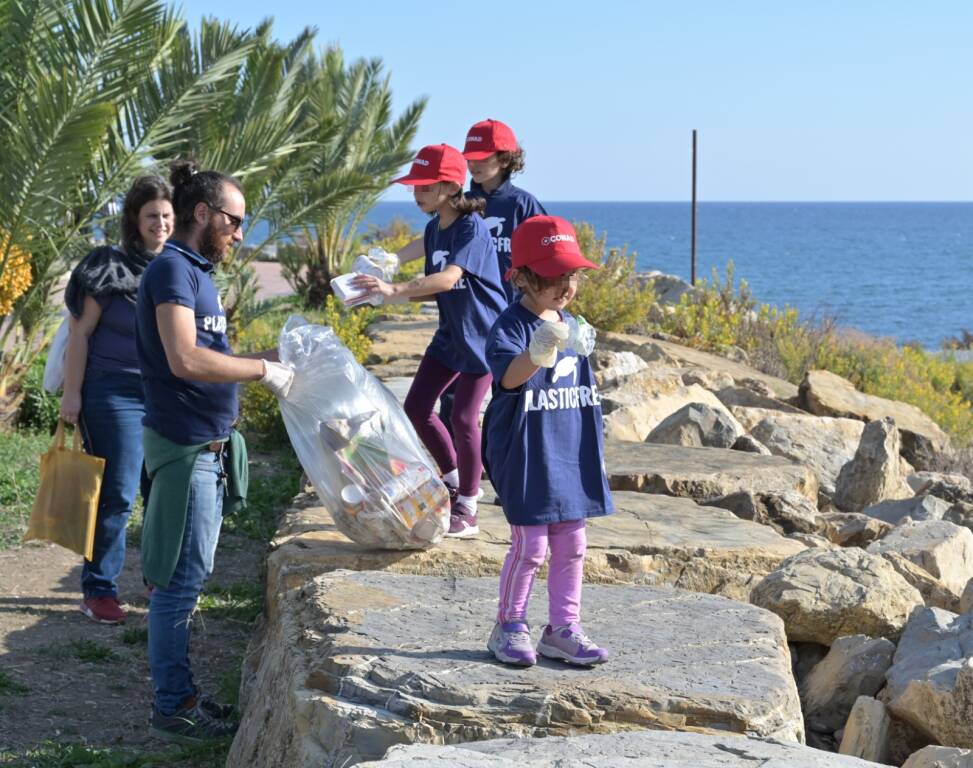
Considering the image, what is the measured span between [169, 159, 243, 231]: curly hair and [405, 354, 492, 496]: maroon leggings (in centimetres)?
124

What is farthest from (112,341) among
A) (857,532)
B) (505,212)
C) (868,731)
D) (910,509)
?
(910,509)

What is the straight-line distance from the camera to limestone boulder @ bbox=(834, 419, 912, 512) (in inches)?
296

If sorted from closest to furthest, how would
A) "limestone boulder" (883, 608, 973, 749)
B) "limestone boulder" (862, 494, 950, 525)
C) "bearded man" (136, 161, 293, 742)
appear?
"bearded man" (136, 161, 293, 742)
"limestone boulder" (883, 608, 973, 749)
"limestone boulder" (862, 494, 950, 525)

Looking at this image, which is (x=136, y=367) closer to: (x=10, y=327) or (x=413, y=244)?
(x=413, y=244)

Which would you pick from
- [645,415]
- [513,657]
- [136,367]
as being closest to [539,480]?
[513,657]

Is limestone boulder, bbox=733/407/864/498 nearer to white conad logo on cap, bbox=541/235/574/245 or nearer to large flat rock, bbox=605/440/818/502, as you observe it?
large flat rock, bbox=605/440/818/502

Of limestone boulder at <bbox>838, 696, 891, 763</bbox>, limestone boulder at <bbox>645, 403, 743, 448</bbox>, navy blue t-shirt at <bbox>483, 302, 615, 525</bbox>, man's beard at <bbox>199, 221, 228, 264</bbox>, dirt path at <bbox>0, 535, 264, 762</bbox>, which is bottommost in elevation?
dirt path at <bbox>0, 535, 264, 762</bbox>

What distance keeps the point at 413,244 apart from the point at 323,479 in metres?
1.25

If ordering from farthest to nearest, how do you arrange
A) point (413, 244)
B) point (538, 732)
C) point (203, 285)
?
point (413, 244), point (203, 285), point (538, 732)

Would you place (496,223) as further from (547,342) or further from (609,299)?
(609,299)

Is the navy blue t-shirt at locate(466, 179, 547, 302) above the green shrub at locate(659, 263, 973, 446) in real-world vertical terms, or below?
above

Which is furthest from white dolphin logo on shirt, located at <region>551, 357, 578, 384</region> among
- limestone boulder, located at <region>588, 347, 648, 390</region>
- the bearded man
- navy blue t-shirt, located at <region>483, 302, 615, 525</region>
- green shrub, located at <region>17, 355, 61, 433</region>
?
green shrub, located at <region>17, 355, 61, 433</region>

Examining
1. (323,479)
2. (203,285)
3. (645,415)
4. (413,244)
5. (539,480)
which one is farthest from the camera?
(645,415)

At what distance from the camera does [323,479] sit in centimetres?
436
